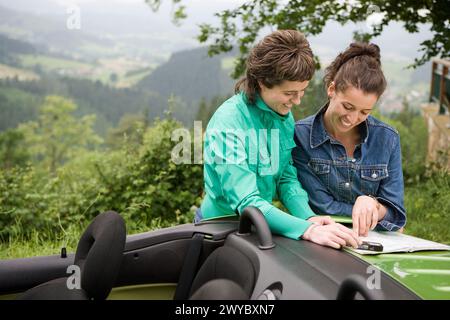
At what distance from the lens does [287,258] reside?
5.28 ft

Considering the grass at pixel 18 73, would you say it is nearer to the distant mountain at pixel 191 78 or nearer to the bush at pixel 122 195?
the distant mountain at pixel 191 78

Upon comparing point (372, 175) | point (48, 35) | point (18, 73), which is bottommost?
point (372, 175)

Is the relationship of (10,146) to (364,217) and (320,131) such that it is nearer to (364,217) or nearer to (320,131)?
(320,131)

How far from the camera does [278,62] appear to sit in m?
2.00

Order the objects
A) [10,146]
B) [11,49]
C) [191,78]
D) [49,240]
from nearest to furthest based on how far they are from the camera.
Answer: [49,240]
[10,146]
[191,78]
[11,49]

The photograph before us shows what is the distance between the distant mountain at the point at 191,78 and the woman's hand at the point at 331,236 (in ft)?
142

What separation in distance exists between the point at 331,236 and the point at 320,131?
1.96 ft

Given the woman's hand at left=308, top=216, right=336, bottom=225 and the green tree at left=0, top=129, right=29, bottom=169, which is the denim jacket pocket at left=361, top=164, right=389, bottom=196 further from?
the green tree at left=0, top=129, right=29, bottom=169

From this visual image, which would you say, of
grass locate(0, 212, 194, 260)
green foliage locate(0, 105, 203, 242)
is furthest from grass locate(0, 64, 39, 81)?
grass locate(0, 212, 194, 260)

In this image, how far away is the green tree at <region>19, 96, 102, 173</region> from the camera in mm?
52500

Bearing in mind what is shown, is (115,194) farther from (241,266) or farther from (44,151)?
(44,151)

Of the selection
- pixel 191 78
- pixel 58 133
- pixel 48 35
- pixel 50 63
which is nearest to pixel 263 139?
pixel 58 133
